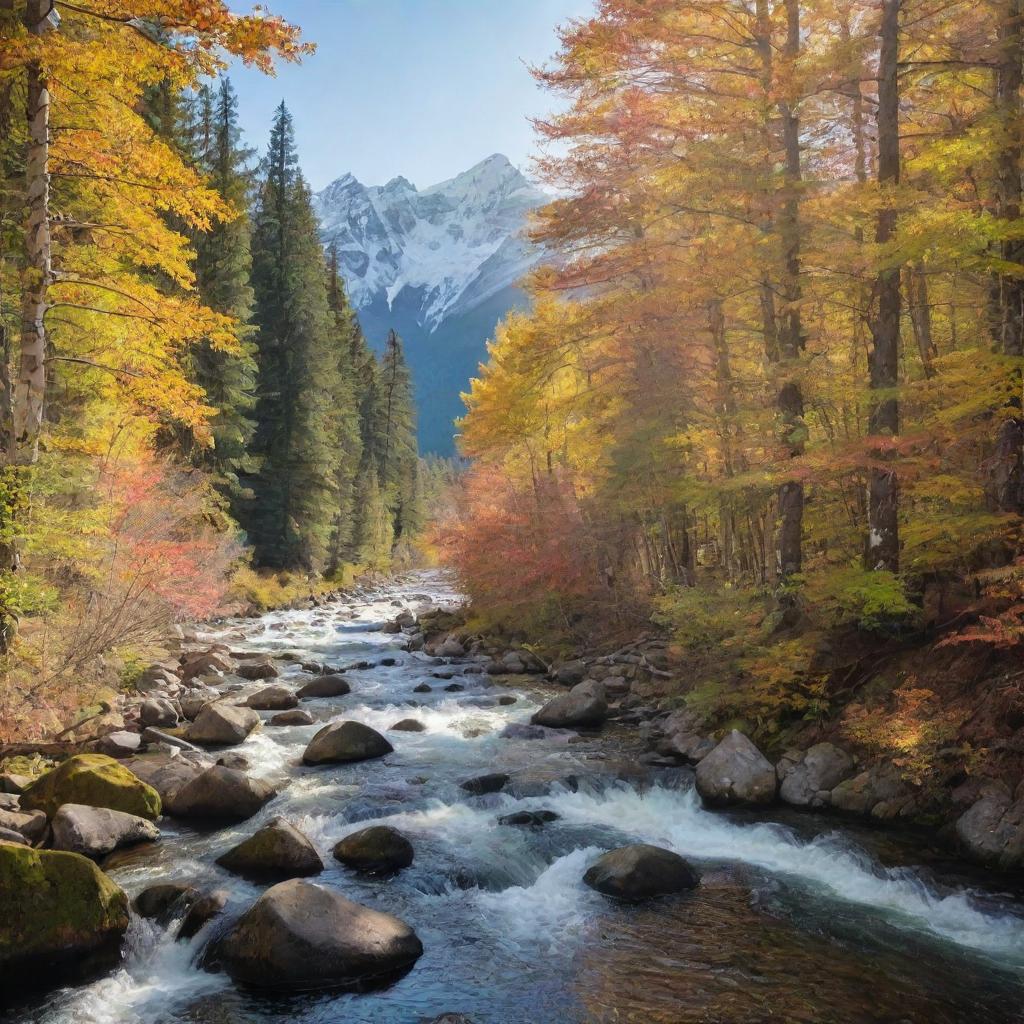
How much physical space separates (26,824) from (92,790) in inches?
39.1

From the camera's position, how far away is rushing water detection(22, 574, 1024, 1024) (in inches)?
227

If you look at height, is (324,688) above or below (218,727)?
below

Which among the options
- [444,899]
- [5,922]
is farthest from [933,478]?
[5,922]

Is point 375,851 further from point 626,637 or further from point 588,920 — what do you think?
point 626,637

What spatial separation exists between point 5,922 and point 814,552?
14536 millimetres

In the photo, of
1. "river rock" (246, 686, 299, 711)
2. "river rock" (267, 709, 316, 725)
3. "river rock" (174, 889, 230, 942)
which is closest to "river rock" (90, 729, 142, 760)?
"river rock" (267, 709, 316, 725)

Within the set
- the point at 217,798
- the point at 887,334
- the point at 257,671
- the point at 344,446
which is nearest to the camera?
the point at 217,798

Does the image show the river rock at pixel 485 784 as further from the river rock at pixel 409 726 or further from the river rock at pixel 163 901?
the river rock at pixel 163 901

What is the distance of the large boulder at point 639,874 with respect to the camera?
25.0 feet

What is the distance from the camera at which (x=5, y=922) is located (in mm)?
5980

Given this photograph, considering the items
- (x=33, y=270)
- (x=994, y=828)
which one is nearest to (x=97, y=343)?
(x=33, y=270)

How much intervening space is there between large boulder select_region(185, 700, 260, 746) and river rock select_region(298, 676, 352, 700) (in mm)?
3144

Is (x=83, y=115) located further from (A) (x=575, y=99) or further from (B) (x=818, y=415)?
(B) (x=818, y=415)

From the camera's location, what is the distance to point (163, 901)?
6980 millimetres
